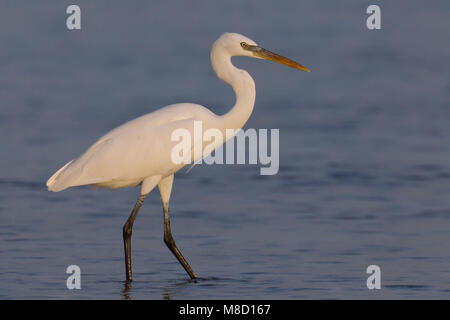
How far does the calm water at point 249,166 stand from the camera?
9383 millimetres

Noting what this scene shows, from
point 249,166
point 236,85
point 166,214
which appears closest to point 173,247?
point 166,214

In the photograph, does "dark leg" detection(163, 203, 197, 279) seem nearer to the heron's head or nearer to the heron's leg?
the heron's leg

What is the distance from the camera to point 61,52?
832 inches

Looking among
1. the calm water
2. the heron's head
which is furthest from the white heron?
the calm water

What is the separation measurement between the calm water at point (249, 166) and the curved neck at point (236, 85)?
1.25 metres

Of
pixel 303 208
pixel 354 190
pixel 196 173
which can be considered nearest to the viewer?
pixel 303 208

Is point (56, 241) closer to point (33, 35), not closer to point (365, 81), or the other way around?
point (365, 81)

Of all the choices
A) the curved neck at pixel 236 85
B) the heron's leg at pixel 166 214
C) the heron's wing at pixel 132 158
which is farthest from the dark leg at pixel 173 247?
the curved neck at pixel 236 85

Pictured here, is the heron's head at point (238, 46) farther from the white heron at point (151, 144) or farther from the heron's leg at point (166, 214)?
the heron's leg at point (166, 214)

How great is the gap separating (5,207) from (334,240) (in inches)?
146

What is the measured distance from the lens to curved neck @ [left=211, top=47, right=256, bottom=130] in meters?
9.65

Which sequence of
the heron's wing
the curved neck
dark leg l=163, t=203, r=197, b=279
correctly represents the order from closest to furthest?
1. dark leg l=163, t=203, r=197, b=279
2. the heron's wing
3. the curved neck
